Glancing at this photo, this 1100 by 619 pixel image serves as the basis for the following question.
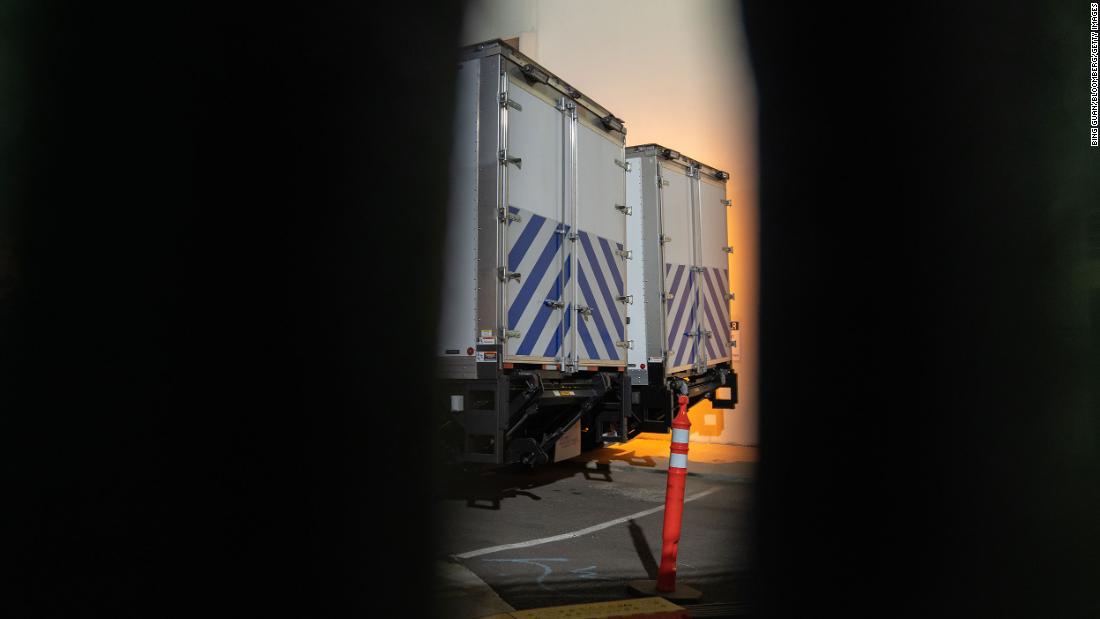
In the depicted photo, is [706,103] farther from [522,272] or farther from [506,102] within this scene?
[522,272]

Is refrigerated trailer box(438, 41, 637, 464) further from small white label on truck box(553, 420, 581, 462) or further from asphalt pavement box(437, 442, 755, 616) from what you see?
asphalt pavement box(437, 442, 755, 616)

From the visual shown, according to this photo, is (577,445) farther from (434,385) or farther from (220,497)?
(220,497)

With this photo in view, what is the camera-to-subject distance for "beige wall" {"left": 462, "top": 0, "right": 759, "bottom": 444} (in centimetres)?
1249

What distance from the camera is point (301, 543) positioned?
580cm

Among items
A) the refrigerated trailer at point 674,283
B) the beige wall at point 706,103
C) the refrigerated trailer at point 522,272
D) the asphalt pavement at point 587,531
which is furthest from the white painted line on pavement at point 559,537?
the beige wall at point 706,103

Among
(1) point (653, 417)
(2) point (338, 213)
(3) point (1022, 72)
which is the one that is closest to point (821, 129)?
(3) point (1022, 72)

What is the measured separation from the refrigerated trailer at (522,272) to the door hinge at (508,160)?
0.8 inches

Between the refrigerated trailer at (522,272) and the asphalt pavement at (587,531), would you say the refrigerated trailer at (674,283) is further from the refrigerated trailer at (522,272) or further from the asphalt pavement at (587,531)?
the refrigerated trailer at (522,272)

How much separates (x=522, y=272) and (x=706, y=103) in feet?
22.1

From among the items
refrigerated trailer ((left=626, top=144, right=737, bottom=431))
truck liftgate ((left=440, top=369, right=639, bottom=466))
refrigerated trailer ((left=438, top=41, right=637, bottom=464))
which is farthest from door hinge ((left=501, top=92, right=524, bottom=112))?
refrigerated trailer ((left=626, top=144, right=737, bottom=431))

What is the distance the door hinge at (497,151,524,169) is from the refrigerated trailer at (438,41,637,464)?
21mm

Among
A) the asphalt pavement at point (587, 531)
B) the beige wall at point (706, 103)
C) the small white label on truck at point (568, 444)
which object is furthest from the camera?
the beige wall at point (706, 103)

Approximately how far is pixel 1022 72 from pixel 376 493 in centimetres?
855

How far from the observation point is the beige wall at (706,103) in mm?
12492
